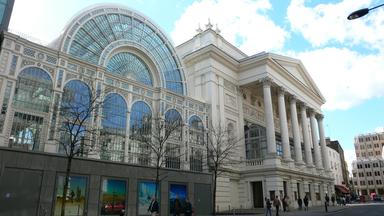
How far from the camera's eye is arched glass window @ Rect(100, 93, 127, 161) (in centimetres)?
2881

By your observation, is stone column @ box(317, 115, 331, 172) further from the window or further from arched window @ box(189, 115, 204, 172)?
arched window @ box(189, 115, 204, 172)

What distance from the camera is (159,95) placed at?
35562 millimetres

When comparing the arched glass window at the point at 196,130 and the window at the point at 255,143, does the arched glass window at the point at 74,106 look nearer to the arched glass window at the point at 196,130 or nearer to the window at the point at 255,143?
the arched glass window at the point at 196,130

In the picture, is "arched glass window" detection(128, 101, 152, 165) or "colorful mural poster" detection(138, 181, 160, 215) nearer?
"colorful mural poster" detection(138, 181, 160, 215)

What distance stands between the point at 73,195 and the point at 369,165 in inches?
5328

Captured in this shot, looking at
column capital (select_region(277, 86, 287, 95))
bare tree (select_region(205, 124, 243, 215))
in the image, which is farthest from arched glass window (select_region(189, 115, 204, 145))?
column capital (select_region(277, 86, 287, 95))

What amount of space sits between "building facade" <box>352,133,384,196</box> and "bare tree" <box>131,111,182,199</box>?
116210 mm

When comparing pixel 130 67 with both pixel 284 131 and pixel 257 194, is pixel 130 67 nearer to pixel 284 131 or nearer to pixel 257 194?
pixel 257 194

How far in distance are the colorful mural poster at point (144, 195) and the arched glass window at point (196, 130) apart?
406 inches

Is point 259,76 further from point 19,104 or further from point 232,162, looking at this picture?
point 19,104

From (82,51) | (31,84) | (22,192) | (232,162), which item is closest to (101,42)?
(82,51)

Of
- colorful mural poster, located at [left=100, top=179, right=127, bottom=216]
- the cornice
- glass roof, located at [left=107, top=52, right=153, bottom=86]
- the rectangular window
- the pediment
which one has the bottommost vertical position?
colorful mural poster, located at [left=100, top=179, right=127, bottom=216]

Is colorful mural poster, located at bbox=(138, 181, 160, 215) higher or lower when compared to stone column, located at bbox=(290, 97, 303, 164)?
lower

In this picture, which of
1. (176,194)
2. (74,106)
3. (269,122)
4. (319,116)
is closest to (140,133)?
(176,194)
